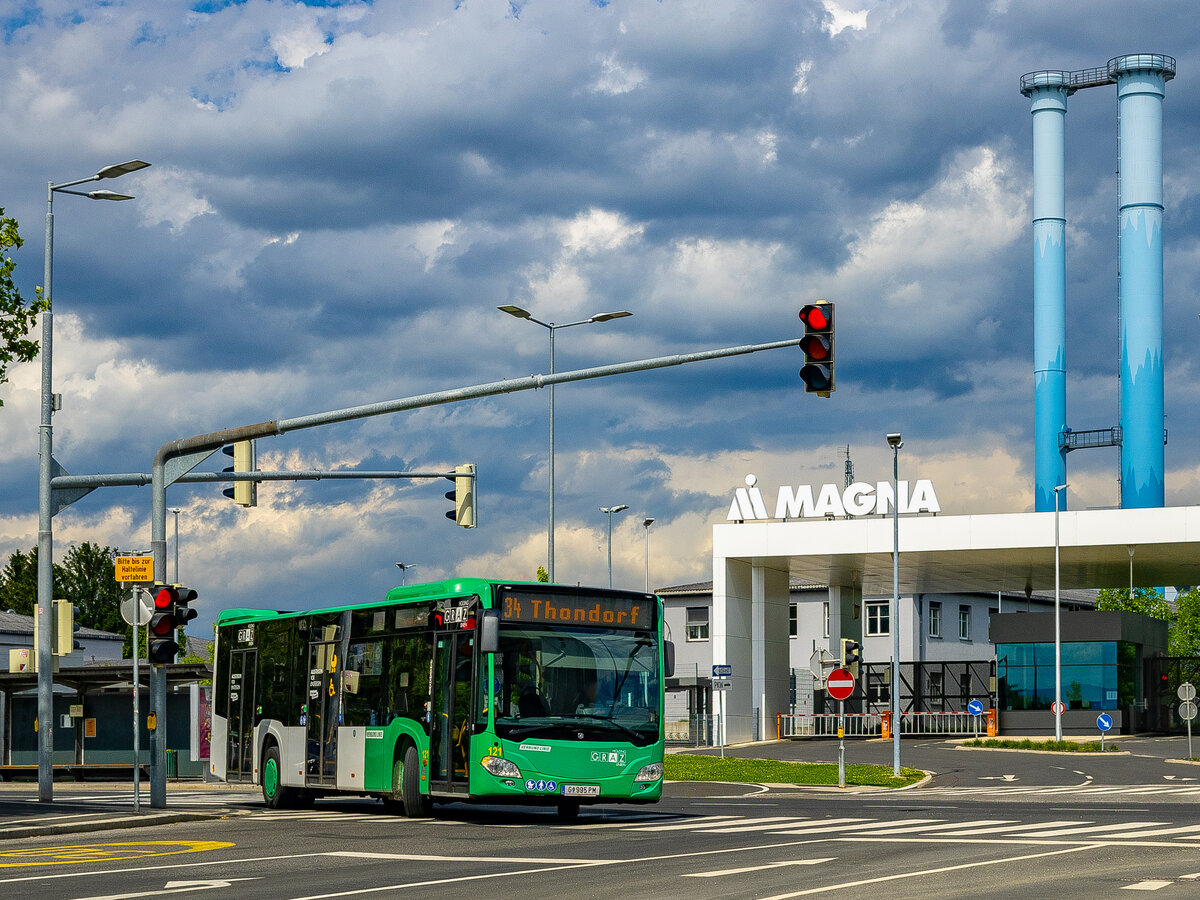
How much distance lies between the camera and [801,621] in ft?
338

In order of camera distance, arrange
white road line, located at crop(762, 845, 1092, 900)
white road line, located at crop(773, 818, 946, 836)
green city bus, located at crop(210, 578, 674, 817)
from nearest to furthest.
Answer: white road line, located at crop(762, 845, 1092, 900) < white road line, located at crop(773, 818, 946, 836) < green city bus, located at crop(210, 578, 674, 817)

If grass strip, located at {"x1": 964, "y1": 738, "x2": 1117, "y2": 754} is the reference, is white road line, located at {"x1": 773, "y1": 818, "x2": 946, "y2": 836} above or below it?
above

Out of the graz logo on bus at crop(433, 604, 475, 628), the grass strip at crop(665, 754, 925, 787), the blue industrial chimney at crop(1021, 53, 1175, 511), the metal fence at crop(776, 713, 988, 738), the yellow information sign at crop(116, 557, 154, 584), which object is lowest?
the metal fence at crop(776, 713, 988, 738)

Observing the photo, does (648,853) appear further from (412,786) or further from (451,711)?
(412,786)

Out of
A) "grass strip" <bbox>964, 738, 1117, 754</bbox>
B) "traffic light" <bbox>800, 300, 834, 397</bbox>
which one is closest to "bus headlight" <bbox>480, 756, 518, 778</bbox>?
"traffic light" <bbox>800, 300, 834, 397</bbox>

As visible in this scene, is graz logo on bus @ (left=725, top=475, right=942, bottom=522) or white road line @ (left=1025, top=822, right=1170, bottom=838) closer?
white road line @ (left=1025, top=822, right=1170, bottom=838)

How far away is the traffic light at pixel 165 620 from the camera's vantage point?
23.5m

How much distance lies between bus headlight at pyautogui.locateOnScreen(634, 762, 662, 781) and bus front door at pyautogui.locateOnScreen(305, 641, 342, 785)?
190 inches

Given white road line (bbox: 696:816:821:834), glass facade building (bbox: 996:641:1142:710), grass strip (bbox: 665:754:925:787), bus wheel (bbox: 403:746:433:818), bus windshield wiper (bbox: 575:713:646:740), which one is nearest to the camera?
white road line (bbox: 696:816:821:834)

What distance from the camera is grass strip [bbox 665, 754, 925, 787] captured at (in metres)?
38.1

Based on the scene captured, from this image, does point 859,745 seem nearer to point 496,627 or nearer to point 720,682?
point 720,682

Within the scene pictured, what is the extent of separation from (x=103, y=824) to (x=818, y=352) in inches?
431

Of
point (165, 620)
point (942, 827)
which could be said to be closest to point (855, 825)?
point (942, 827)

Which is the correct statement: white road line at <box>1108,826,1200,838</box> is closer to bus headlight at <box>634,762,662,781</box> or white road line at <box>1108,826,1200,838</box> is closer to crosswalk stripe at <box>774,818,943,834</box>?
crosswalk stripe at <box>774,818,943,834</box>
